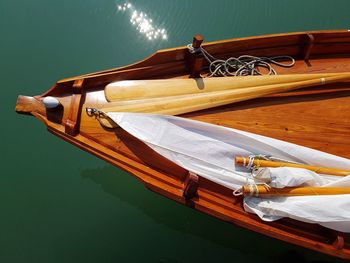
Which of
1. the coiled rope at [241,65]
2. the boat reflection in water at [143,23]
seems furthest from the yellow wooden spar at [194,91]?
the boat reflection in water at [143,23]

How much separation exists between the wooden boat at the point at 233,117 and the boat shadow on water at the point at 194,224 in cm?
115

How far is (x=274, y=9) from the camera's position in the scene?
549 cm

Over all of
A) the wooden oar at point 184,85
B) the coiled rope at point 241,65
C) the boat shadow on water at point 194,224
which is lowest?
the boat shadow on water at point 194,224

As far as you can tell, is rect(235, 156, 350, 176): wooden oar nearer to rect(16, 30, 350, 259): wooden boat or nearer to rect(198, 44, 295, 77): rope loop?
rect(16, 30, 350, 259): wooden boat

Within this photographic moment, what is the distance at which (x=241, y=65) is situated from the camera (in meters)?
3.72

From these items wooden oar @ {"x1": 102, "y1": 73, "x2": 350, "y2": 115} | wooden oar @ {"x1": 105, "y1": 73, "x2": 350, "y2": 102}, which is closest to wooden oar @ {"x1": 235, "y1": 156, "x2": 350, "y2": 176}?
wooden oar @ {"x1": 102, "y1": 73, "x2": 350, "y2": 115}

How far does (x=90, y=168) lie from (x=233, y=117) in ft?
6.71

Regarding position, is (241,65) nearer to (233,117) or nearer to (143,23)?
(233,117)

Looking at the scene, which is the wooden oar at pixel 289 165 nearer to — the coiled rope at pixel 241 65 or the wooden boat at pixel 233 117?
the wooden boat at pixel 233 117

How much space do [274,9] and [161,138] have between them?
3492 millimetres

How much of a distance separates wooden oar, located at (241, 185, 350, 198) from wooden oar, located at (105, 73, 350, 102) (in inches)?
41.2

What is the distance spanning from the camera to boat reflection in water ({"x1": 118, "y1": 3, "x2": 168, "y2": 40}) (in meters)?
5.26

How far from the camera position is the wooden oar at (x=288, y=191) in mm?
2932

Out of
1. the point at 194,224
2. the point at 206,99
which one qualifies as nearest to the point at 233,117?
the point at 206,99
